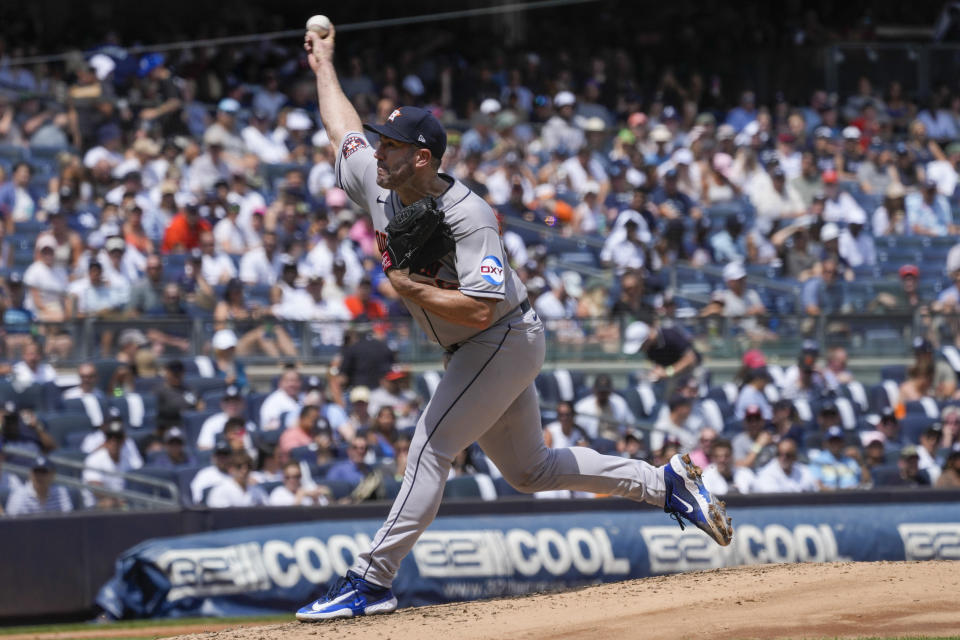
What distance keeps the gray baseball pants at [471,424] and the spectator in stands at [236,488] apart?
5.16 metres

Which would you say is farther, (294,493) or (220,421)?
(220,421)

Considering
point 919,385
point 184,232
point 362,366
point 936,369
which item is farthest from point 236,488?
point 936,369

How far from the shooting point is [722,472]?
10.7 m

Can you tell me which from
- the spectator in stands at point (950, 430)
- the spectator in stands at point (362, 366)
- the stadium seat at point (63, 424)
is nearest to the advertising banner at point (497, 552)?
the stadium seat at point (63, 424)

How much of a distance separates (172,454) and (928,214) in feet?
30.3

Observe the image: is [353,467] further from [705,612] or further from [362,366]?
[705,612]

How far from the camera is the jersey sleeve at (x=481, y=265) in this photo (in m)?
4.82

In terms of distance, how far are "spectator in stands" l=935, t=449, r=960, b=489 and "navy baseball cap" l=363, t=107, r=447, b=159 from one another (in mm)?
7577

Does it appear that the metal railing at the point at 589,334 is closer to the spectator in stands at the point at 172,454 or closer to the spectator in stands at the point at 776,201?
the spectator in stands at the point at 172,454

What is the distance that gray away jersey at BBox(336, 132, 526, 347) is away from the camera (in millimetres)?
4836

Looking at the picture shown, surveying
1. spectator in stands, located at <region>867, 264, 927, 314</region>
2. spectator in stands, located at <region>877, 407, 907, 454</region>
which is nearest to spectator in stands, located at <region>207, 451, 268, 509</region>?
spectator in stands, located at <region>877, 407, 907, 454</region>

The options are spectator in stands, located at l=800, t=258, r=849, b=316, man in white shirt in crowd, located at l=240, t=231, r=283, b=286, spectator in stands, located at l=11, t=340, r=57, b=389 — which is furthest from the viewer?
spectator in stands, located at l=800, t=258, r=849, b=316

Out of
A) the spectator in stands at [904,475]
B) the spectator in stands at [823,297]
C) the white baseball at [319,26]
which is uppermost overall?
the white baseball at [319,26]

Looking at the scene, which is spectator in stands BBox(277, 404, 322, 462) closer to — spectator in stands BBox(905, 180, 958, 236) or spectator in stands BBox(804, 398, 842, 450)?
spectator in stands BBox(804, 398, 842, 450)
